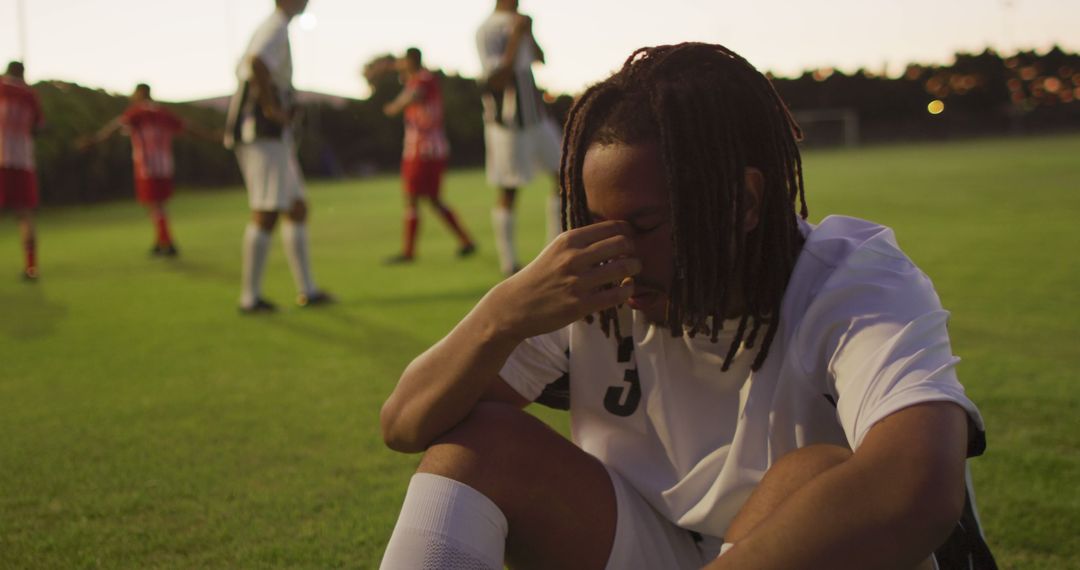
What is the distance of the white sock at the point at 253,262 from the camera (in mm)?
6473

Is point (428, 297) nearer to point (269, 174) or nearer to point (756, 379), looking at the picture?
point (269, 174)

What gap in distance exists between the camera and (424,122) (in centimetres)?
1003

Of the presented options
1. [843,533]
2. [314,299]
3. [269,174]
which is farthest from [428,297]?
[843,533]

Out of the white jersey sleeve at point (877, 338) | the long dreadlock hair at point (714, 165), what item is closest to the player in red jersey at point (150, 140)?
the long dreadlock hair at point (714, 165)

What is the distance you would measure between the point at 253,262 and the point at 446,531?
5.32 metres

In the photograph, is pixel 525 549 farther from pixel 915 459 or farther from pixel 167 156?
pixel 167 156

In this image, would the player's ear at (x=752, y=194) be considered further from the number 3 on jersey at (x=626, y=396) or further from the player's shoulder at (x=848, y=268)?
the number 3 on jersey at (x=626, y=396)

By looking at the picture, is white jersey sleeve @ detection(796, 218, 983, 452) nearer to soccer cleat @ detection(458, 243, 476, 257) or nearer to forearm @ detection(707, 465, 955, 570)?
forearm @ detection(707, 465, 955, 570)

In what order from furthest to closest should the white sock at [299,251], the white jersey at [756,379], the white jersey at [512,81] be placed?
1. the white jersey at [512,81]
2. the white sock at [299,251]
3. the white jersey at [756,379]

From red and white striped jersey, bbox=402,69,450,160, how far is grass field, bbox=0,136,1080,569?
103 cm

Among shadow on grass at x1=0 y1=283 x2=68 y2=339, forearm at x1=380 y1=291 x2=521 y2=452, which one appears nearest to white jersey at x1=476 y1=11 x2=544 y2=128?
shadow on grass at x1=0 y1=283 x2=68 y2=339

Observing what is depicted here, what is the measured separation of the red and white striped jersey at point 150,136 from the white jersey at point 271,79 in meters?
5.69

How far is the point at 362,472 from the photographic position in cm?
309

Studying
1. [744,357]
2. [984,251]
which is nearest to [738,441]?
→ [744,357]
